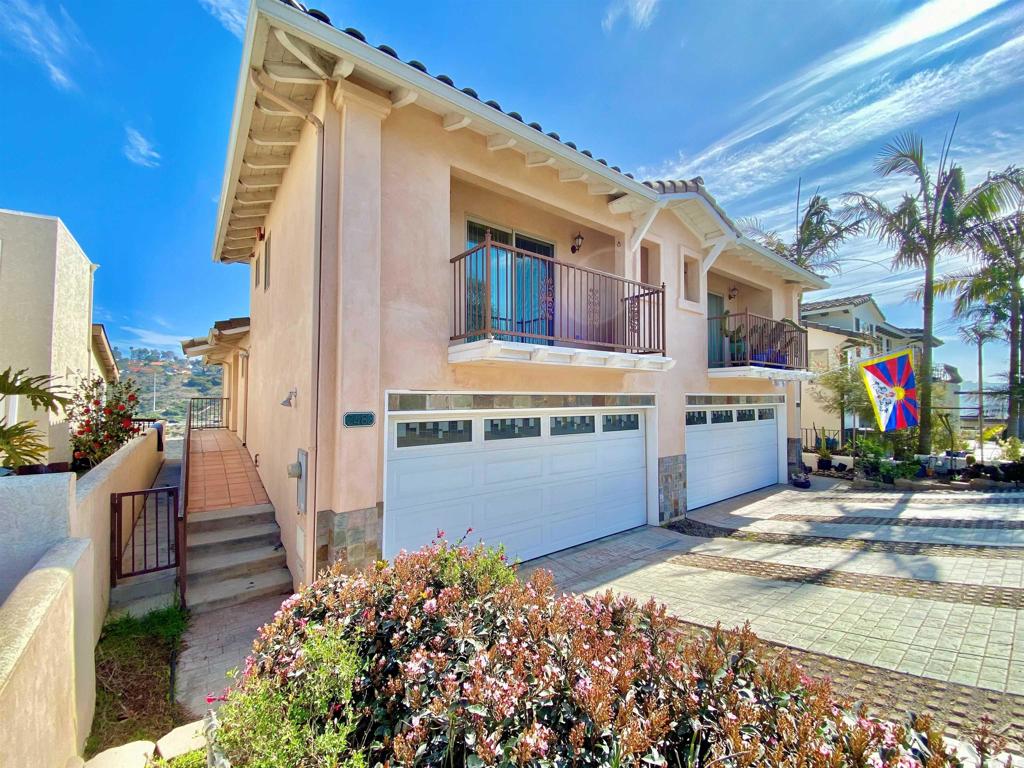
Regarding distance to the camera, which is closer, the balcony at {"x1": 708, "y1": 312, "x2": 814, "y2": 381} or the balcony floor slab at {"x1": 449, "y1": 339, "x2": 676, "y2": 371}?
the balcony floor slab at {"x1": 449, "y1": 339, "x2": 676, "y2": 371}

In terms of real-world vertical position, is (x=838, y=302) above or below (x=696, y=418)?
above

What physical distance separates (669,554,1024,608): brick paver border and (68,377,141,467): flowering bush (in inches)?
391

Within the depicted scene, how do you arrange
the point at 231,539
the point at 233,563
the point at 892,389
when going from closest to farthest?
the point at 233,563, the point at 231,539, the point at 892,389

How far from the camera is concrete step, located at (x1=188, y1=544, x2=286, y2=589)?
5.62 metres

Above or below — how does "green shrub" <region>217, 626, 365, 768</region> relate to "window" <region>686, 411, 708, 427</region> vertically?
below

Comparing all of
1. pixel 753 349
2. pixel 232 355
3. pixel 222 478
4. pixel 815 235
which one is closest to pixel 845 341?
pixel 815 235

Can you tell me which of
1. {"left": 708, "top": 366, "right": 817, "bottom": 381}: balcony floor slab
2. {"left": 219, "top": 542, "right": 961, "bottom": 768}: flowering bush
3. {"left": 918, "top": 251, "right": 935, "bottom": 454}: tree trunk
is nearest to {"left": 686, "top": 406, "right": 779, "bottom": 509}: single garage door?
{"left": 708, "top": 366, "right": 817, "bottom": 381}: balcony floor slab

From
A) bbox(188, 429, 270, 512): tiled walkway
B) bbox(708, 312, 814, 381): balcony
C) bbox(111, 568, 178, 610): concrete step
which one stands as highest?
bbox(708, 312, 814, 381): balcony

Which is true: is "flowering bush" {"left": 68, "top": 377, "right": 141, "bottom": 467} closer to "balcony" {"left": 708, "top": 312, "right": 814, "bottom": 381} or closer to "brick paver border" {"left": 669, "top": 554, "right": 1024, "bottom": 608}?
"brick paver border" {"left": 669, "top": 554, "right": 1024, "bottom": 608}

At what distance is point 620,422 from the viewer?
855 centimetres

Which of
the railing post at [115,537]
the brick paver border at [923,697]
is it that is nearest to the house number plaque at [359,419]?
the railing post at [115,537]

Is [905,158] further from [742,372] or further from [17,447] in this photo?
[17,447]

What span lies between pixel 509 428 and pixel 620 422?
2.83m

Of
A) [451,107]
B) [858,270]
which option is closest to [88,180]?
[451,107]
